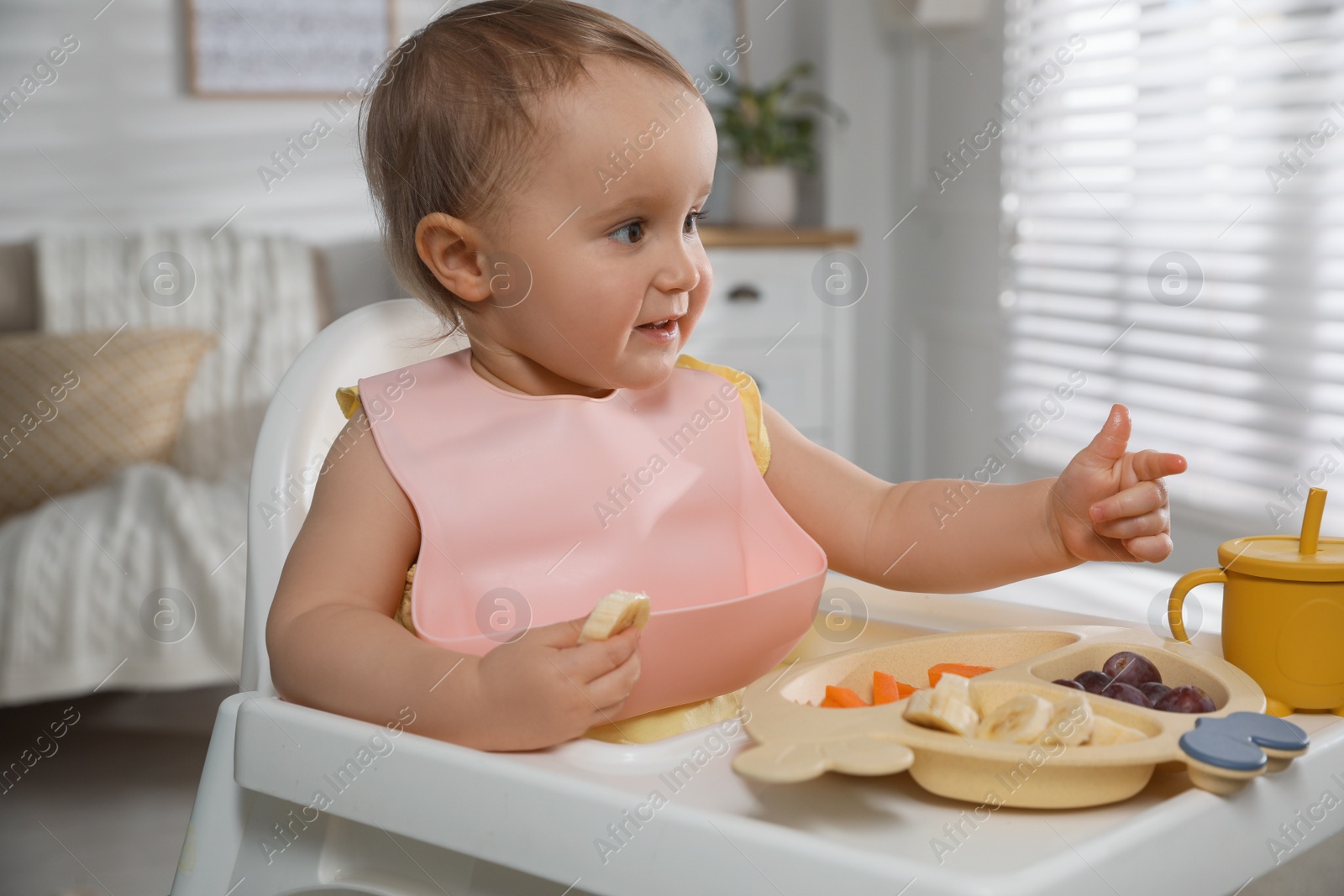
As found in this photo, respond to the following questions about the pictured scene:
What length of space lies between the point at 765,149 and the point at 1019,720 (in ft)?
8.99

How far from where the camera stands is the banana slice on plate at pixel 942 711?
0.47 metres

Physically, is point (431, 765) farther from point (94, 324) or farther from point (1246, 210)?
point (94, 324)

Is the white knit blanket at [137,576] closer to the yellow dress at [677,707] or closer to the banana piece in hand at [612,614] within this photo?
the yellow dress at [677,707]

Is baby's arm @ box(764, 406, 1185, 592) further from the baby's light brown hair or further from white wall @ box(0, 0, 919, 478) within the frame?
white wall @ box(0, 0, 919, 478)

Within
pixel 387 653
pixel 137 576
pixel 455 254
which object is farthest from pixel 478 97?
pixel 137 576

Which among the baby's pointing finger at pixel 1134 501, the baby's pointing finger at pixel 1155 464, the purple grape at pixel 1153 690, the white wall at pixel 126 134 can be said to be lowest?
the purple grape at pixel 1153 690

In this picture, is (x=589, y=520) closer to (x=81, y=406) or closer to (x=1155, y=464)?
(x=1155, y=464)

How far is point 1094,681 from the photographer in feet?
1.81

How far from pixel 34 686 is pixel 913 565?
1.79 meters

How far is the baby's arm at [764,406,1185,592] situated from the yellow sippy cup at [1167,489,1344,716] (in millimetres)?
51

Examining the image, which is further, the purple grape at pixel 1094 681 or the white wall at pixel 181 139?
the white wall at pixel 181 139

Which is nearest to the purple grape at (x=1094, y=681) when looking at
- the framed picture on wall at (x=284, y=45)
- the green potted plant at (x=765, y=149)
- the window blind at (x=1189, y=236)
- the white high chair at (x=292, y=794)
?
the white high chair at (x=292, y=794)

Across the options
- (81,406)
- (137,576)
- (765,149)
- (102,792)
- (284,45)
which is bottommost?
(102,792)

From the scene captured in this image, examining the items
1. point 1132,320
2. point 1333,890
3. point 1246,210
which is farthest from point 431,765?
point 1132,320
